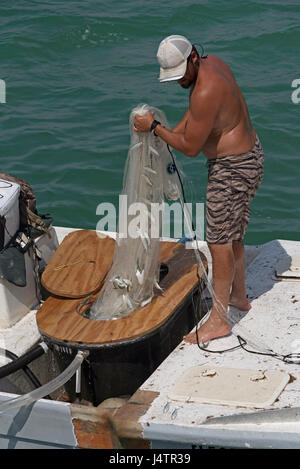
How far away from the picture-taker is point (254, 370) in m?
4.48

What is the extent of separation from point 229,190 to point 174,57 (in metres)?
0.84

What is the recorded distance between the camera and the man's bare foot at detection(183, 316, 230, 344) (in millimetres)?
4871

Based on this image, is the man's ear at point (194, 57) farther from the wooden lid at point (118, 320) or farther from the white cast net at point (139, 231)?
the wooden lid at point (118, 320)

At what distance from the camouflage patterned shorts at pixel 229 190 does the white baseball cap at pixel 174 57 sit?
1.89 ft

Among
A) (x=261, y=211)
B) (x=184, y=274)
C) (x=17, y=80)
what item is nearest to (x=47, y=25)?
(x=17, y=80)

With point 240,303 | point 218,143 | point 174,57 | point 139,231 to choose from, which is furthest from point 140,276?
point 174,57

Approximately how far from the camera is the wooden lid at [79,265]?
17.1 feet

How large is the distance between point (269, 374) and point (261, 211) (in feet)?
14.7

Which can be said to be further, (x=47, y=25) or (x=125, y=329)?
(x=47, y=25)

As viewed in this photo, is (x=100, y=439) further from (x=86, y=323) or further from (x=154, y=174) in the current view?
(x=154, y=174)

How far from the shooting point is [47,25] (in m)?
13.2

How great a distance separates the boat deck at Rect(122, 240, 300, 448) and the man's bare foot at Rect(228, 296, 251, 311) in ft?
0.15

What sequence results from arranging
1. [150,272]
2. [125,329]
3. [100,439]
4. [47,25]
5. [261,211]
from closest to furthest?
[100,439] → [125,329] → [150,272] → [261,211] → [47,25]

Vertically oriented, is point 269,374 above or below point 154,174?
below
